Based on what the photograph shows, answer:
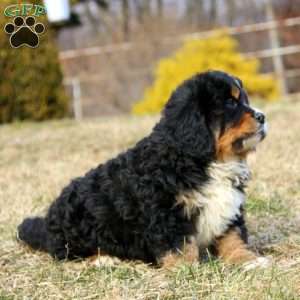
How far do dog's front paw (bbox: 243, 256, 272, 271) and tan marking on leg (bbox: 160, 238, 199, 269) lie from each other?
298 millimetres

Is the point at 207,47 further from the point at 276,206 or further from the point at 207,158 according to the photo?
the point at 207,158

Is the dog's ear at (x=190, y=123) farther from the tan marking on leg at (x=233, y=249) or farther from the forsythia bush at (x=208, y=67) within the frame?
the forsythia bush at (x=208, y=67)

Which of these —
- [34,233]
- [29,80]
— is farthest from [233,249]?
[29,80]

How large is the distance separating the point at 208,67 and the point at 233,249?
12286 millimetres

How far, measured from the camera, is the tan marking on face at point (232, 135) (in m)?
3.78

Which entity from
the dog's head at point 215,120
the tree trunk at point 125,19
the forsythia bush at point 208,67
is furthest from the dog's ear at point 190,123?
the tree trunk at point 125,19

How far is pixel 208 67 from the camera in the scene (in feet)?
51.8

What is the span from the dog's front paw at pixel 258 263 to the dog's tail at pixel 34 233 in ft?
4.69

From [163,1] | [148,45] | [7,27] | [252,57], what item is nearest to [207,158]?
[7,27]

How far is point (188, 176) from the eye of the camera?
372 centimetres

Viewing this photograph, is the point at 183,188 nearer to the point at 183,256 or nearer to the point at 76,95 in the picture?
the point at 183,256

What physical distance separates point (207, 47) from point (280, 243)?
12.3m

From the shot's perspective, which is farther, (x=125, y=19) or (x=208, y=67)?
(x=125, y=19)

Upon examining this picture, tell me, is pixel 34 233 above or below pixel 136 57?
above
